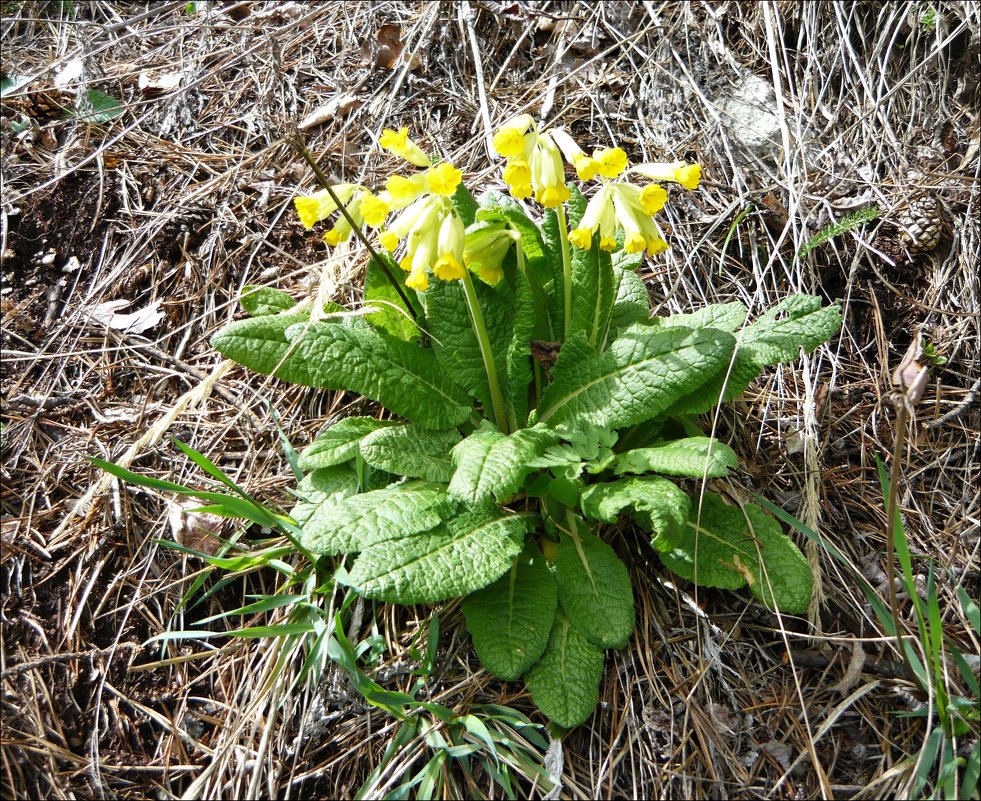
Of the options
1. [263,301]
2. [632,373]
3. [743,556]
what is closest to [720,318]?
[632,373]

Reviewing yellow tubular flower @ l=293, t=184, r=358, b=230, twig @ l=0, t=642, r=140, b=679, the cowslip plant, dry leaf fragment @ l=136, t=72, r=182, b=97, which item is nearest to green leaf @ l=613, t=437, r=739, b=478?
the cowslip plant

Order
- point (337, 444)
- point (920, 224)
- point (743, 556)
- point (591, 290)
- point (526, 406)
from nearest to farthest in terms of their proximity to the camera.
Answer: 1. point (743, 556)
2. point (337, 444)
3. point (591, 290)
4. point (526, 406)
5. point (920, 224)

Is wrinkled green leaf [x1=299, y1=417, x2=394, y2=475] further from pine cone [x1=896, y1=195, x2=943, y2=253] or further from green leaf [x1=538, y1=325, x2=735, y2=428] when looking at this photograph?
pine cone [x1=896, y1=195, x2=943, y2=253]

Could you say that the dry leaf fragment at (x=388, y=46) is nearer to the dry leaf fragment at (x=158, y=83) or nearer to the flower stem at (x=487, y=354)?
the dry leaf fragment at (x=158, y=83)

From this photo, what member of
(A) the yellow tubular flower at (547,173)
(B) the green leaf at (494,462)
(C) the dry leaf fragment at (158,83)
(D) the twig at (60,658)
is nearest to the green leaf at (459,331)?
(B) the green leaf at (494,462)

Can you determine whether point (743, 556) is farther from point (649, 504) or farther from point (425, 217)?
point (425, 217)
